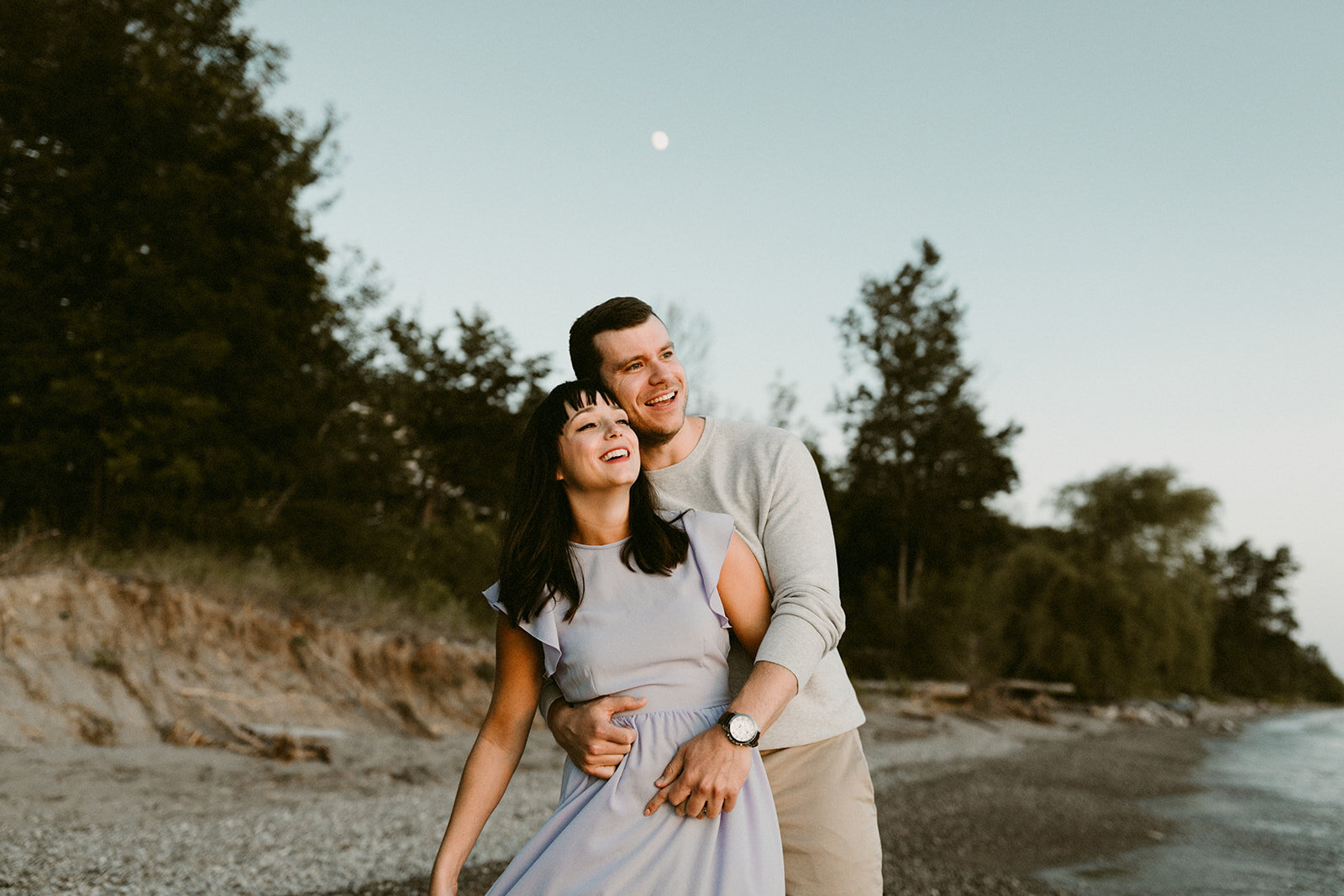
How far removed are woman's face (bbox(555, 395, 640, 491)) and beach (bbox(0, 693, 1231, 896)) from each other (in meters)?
4.12

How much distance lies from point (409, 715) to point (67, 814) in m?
4.48

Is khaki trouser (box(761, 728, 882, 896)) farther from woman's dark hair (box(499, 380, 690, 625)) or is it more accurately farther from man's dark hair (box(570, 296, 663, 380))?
man's dark hair (box(570, 296, 663, 380))

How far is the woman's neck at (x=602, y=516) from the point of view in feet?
7.55

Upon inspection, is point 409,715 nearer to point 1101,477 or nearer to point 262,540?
point 262,540

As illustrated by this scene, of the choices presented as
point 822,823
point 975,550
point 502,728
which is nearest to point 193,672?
point 502,728

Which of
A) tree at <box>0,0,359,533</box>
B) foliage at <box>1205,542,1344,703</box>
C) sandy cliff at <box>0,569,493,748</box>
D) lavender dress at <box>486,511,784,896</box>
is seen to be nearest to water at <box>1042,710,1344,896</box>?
lavender dress at <box>486,511,784,896</box>

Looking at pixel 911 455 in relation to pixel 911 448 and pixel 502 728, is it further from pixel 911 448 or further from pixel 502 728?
pixel 502 728

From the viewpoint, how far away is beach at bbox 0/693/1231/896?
5.30 m

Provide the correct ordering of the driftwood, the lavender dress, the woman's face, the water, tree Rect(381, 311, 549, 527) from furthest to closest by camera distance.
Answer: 1. tree Rect(381, 311, 549, 527)
2. the driftwood
3. the water
4. the woman's face
5. the lavender dress

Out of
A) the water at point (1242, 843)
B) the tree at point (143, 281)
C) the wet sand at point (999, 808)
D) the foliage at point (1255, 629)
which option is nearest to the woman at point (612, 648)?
the wet sand at point (999, 808)

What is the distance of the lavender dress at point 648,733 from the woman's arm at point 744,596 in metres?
0.06

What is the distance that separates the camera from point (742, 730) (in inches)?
76.6

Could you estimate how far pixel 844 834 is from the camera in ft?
7.55

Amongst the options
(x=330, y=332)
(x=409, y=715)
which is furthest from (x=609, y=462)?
(x=330, y=332)
